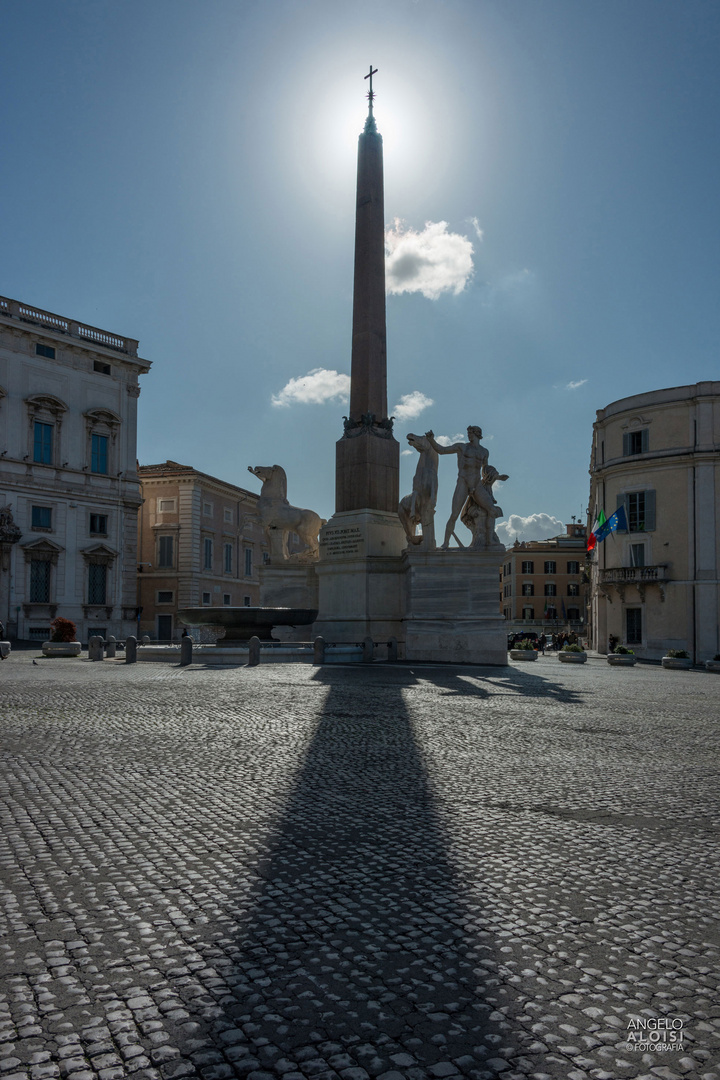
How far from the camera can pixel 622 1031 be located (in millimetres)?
2217

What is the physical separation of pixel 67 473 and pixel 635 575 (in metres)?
28.1

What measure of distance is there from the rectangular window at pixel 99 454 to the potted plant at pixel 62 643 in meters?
17.8

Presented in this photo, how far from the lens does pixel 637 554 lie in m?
37.0

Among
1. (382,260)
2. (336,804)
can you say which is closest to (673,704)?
(336,804)

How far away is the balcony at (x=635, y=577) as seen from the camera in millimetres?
35281

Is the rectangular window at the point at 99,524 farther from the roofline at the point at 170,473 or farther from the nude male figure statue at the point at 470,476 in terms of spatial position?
the nude male figure statue at the point at 470,476

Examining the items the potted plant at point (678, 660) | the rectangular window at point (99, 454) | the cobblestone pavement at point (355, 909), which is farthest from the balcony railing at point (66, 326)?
the cobblestone pavement at point (355, 909)

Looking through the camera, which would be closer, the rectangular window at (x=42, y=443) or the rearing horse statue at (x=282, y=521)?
the rearing horse statue at (x=282, y=521)

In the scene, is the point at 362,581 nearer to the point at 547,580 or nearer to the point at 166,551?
the point at 166,551

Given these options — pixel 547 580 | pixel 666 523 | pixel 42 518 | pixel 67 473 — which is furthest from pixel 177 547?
pixel 547 580

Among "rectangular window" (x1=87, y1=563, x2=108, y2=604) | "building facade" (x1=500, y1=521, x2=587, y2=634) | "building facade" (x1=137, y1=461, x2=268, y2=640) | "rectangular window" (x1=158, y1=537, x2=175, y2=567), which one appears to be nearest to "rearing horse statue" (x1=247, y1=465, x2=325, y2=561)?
"rectangular window" (x1=87, y1=563, x2=108, y2=604)

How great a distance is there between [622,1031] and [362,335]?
19770 mm

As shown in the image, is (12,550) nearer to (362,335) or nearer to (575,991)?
(362,335)

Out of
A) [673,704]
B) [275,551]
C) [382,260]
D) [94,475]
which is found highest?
[382,260]
